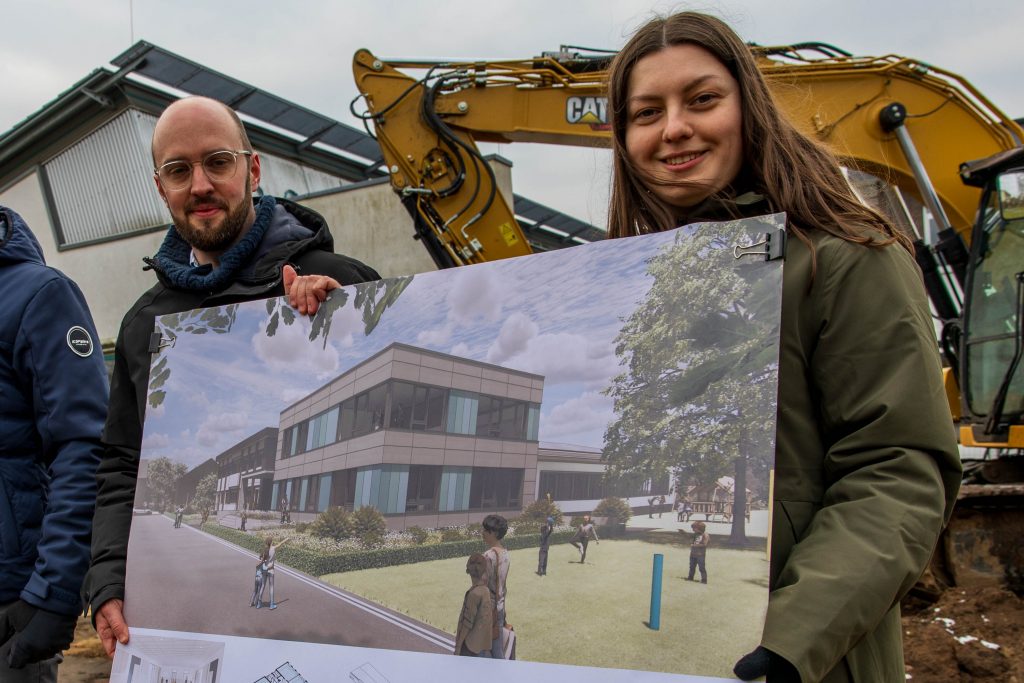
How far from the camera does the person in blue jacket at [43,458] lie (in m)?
2.21

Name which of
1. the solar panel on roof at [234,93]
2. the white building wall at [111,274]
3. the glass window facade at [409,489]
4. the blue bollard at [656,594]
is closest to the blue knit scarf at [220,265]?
the glass window facade at [409,489]

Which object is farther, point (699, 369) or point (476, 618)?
point (476, 618)

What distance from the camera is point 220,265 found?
216 centimetres

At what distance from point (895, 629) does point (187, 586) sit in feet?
4.32

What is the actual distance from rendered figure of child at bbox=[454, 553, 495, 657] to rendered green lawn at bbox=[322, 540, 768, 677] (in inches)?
0.7

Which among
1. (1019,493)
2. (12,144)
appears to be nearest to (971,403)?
(1019,493)

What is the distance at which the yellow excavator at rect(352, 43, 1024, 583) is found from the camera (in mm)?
6297

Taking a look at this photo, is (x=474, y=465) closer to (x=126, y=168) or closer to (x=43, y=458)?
(x=43, y=458)

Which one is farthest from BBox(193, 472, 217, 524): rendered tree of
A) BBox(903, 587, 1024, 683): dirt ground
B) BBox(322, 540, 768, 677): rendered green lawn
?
BBox(903, 587, 1024, 683): dirt ground

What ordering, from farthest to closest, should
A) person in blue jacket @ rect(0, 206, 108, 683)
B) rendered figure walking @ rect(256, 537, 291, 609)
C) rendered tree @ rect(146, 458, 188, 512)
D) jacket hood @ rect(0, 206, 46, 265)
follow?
jacket hood @ rect(0, 206, 46, 265) → person in blue jacket @ rect(0, 206, 108, 683) → rendered tree @ rect(146, 458, 188, 512) → rendered figure walking @ rect(256, 537, 291, 609)

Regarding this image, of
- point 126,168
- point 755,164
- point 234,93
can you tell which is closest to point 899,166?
point 755,164

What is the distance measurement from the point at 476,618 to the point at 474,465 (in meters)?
0.25

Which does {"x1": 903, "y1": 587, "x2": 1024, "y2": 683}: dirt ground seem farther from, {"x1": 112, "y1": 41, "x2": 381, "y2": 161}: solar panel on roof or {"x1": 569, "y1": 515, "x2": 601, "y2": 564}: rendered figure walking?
{"x1": 112, "y1": 41, "x2": 381, "y2": 161}: solar panel on roof

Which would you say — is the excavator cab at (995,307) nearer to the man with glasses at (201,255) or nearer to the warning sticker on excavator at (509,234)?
the warning sticker on excavator at (509,234)
